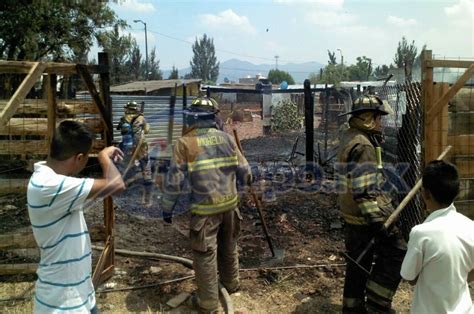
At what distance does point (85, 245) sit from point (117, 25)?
19965 mm

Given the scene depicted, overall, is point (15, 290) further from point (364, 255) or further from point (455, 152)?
point (455, 152)

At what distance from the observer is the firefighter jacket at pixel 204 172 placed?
422 centimetres

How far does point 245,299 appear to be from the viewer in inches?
183

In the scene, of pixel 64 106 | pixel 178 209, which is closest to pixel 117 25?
pixel 178 209

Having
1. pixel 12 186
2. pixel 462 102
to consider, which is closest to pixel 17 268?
pixel 12 186

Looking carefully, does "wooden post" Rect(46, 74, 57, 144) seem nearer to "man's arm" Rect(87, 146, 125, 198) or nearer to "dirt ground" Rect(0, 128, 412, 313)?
"dirt ground" Rect(0, 128, 412, 313)

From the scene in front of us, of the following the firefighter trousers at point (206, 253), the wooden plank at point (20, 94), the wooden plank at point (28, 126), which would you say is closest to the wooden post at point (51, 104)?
the wooden plank at point (28, 126)

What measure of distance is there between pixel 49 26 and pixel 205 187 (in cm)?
1623

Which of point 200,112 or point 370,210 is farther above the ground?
point 200,112

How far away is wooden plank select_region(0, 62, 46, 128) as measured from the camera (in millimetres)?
3342

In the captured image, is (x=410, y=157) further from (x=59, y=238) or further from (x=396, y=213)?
(x=59, y=238)

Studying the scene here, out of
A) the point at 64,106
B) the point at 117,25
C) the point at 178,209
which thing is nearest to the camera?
the point at 64,106

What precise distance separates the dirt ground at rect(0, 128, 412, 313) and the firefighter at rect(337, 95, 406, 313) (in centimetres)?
54

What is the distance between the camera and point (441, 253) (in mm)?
2520
